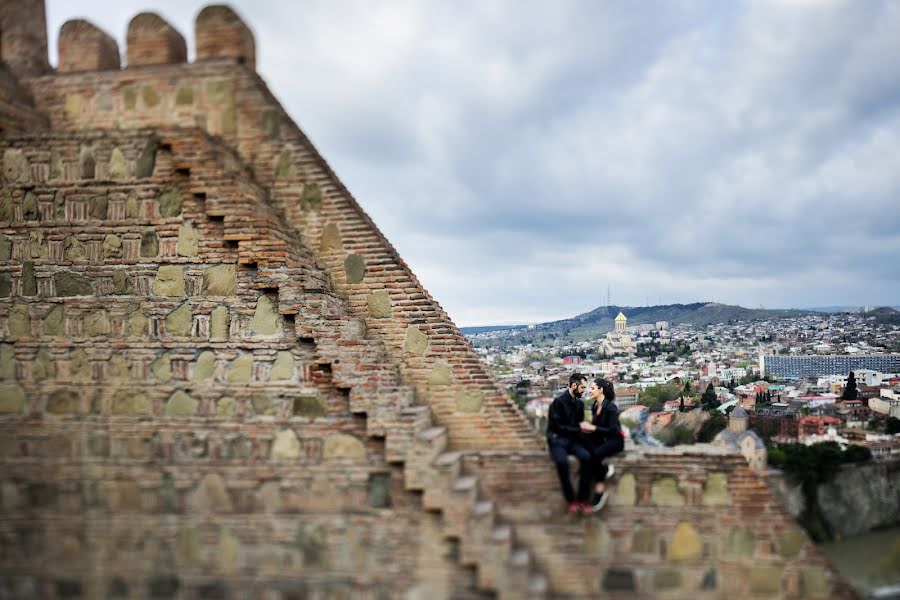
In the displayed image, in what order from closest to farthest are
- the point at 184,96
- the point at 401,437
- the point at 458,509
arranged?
the point at 458,509 < the point at 401,437 < the point at 184,96

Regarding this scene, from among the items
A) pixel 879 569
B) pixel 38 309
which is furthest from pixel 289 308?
pixel 879 569

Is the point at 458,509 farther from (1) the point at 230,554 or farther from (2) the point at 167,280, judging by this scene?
(2) the point at 167,280

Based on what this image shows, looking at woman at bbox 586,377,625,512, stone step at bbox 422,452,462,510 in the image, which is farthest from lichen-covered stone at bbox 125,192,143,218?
woman at bbox 586,377,625,512

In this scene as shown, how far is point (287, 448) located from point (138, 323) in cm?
181

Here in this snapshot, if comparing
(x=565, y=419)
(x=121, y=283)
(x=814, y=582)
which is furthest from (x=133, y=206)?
(x=814, y=582)

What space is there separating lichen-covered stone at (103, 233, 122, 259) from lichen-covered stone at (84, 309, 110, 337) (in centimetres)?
53

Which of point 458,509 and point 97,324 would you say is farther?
point 97,324

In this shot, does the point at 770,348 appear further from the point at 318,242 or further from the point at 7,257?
the point at 7,257

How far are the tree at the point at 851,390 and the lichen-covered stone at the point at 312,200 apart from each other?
309 inches

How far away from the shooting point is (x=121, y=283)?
205 inches

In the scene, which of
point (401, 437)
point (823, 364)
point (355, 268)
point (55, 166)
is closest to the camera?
point (401, 437)

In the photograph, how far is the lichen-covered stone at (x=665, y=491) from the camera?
5012 millimetres

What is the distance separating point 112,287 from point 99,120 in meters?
2.07

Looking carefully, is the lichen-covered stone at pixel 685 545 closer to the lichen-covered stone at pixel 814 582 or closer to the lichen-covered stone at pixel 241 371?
the lichen-covered stone at pixel 814 582
